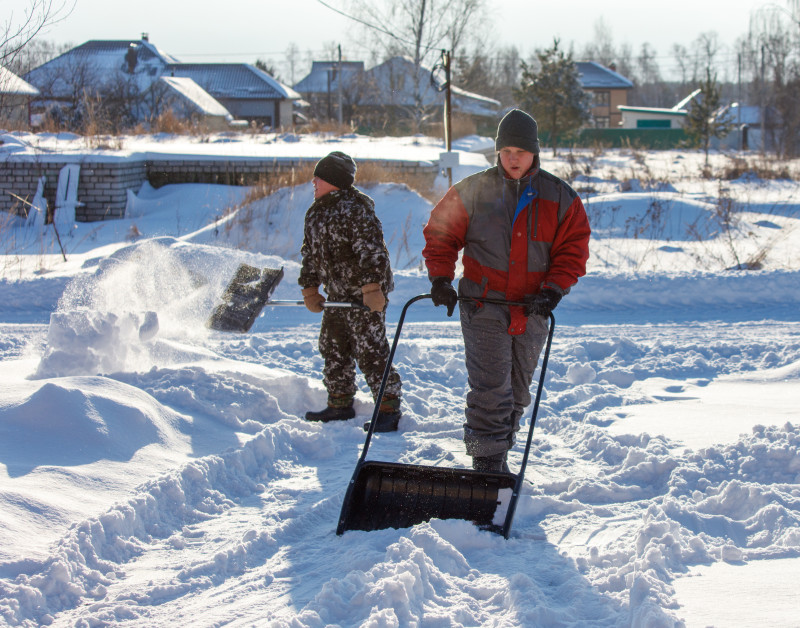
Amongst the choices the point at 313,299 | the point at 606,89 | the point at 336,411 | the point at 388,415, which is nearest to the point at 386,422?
the point at 388,415

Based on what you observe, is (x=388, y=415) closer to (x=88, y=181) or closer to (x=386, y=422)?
(x=386, y=422)

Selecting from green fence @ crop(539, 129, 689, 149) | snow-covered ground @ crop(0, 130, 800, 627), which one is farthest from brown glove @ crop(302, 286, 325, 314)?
green fence @ crop(539, 129, 689, 149)

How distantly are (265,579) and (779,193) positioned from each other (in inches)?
697

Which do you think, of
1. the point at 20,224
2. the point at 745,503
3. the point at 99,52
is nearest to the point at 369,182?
the point at 20,224

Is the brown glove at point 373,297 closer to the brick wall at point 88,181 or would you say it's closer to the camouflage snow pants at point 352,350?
the camouflage snow pants at point 352,350

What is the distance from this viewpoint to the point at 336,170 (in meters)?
4.46

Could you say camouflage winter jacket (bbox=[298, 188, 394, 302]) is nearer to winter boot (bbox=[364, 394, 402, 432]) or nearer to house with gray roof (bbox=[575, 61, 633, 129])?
winter boot (bbox=[364, 394, 402, 432])

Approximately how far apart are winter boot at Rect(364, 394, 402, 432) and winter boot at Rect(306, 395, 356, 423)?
0.58 ft

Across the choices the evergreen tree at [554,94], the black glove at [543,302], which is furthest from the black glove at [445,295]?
the evergreen tree at [554,94]

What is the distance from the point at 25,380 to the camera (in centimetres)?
451

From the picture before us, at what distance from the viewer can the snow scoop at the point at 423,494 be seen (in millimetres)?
3232

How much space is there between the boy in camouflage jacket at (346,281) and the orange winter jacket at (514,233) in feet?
3.14

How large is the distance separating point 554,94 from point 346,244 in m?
36.6

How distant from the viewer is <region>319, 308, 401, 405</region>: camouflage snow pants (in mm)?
4547
